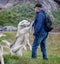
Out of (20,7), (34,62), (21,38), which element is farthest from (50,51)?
(20,7)

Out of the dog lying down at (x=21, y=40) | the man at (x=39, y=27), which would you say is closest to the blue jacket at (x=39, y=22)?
the man at (x=39, y=27)

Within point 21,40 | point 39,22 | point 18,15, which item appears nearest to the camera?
point 39,22

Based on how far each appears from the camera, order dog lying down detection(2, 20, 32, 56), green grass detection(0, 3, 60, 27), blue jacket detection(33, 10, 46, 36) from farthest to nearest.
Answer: green grass detection(0, 3, 60, 27)
dog lying down detection(2, 20, 32, 56)
blue jacket detection(33, 10, 46, 36)

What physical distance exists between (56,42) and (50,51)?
2.67 meters

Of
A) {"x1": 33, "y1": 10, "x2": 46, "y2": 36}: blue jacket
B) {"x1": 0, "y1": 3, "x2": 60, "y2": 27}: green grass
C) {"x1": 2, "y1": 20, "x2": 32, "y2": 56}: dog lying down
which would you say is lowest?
{"x1": 0, "y1": 3, "x2": 60, "y2": 27}: green grass

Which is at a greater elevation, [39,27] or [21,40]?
[39,27]

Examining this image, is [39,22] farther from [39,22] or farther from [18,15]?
[18,15]

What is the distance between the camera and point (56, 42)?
23281 millimetres

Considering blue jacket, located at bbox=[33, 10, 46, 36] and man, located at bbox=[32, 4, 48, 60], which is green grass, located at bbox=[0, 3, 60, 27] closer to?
man, located at bbox=[32, 4, 48, 60]

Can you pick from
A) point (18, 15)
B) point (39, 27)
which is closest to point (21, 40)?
point (39, 27)

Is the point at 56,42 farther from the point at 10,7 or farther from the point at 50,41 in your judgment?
the point at 10,7

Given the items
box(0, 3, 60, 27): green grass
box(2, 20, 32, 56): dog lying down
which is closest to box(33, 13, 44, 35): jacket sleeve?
box(2, 20, 32, 56): dog lying down

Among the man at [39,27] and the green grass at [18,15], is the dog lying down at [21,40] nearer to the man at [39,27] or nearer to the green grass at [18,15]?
the man at [39,27]

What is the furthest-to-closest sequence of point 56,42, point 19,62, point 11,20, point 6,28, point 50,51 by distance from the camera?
point 11,20 < point 6,28 < point 56,42 < point 50,51 < point 19,62
